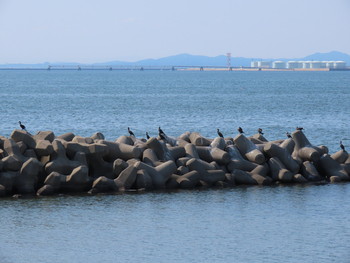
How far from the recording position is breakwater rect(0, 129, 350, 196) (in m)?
20.0

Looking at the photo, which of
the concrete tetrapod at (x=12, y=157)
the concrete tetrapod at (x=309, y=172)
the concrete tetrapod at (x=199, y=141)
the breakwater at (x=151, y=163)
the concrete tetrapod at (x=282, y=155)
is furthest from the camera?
the concrete tetrapod at (x=199, y=141)

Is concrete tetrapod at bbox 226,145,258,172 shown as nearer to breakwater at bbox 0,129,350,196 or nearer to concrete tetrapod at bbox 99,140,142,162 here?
breakwater at bbox 0,129,350,196

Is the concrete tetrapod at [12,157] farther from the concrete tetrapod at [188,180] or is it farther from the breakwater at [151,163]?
the concrete tetrapod at [188,180]

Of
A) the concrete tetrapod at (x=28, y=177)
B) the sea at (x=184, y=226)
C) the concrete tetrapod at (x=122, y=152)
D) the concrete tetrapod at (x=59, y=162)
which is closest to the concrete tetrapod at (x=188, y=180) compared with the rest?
the sea at (x=184, y=226)

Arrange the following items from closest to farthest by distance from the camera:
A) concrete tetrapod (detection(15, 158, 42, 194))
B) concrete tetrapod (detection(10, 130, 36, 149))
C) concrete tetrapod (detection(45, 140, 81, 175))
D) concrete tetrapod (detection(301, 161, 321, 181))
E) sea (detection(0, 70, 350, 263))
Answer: sea (detection(0, 70, 350, 263))
concrete tetrapod (detection(15, 158, 42, 194))
concrete tetrapod (detection(45, 140, 81, 175))
concrete tetrapod (detection(10, 130, 36, 149))
concrete tetrapod (detection(301, 161, 321, 181))

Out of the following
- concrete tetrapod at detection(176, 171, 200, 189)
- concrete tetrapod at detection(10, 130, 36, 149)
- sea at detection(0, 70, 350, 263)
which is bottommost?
sea at detection(0, 70, 350, 263)

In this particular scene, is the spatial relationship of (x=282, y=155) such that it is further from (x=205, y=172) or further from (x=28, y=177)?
(x=28, y=177)

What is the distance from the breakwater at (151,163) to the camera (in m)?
20.0

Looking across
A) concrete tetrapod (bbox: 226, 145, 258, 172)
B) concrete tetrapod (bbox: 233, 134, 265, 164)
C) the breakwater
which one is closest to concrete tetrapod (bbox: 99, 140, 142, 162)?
the breakwater

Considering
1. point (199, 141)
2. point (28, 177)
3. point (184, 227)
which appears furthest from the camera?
point (199, 141)

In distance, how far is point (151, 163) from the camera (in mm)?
21250

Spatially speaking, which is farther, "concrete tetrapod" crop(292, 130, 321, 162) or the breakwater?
"concrete tetrapod" crop(292, 130, 321, 162)

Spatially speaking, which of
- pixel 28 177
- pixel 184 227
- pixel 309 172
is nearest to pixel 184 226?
pixel 184 227

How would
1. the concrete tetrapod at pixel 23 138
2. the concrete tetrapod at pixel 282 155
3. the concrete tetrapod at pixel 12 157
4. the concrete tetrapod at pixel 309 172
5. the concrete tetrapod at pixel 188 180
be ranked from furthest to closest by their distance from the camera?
the concrete tetrapod at pixel 309 172 → the concrete tetrapod at pixel 282 155 → the concrete tetrapod at pixel 188 180 → the concrete tetrapod at pixel 23 138 → the concrete tetrapod at pixel 12 157
